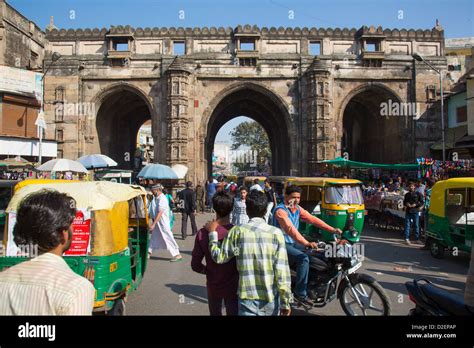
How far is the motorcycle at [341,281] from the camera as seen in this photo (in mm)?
4133

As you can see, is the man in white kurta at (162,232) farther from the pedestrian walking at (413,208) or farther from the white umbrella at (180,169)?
the white umbrella at (180,169)

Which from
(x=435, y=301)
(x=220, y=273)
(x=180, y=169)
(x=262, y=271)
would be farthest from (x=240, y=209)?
(x=180, y=169)

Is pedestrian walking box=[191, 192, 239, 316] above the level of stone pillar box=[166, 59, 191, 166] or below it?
below

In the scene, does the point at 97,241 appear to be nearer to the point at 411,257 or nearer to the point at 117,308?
the point at 117,308

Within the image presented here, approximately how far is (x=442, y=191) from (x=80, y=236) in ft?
25.7

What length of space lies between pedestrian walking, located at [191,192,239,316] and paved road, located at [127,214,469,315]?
6.01 ft

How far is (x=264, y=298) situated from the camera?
8.79 ft

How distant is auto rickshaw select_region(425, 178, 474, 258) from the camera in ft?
24.6

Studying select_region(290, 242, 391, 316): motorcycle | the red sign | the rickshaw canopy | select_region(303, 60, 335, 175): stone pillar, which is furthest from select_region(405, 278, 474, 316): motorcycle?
select_region(303, 60, 335, 175): stone pillar

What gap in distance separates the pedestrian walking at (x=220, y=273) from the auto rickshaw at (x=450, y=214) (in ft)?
21.3

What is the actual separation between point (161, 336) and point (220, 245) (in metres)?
1.02

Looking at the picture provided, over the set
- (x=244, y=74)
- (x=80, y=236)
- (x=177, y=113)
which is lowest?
(x=80, y=236)

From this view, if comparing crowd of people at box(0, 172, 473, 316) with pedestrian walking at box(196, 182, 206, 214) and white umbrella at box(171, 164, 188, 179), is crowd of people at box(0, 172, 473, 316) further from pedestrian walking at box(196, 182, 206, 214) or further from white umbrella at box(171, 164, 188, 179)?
white umbrella at box(171, 164, 188, 179)

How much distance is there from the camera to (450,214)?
318 inches
